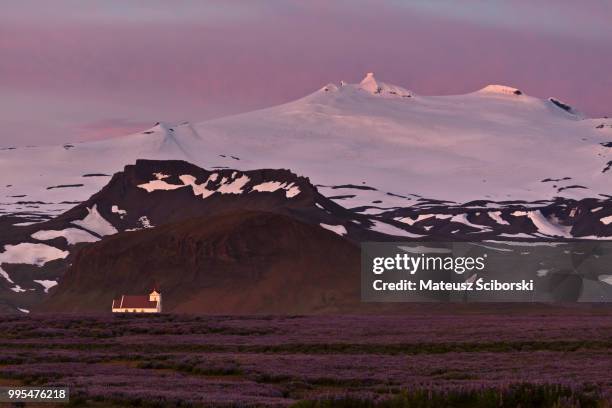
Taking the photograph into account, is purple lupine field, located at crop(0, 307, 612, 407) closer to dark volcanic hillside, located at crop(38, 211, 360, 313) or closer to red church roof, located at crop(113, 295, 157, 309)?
red church roof, located at crop(113, 295, 157, 309)

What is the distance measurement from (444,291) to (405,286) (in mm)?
11667

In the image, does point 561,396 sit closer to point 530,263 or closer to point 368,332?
point 368,332

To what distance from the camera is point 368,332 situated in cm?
8888

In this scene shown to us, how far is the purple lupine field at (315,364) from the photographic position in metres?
27.1

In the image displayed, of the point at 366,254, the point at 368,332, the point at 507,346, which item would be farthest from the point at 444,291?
the point at 507,346

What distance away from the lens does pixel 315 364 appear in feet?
171

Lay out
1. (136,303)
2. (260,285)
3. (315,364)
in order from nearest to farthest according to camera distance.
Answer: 1. (315,364)
2. (136,303)
3. (260,285)

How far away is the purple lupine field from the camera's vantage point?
27.1m

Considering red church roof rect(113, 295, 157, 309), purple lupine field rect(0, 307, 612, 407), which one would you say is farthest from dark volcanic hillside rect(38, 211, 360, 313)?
purple lupine field rect(0, 307, 612, 407)

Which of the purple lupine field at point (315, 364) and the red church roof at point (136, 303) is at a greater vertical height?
the red church roof at point (136, 303)

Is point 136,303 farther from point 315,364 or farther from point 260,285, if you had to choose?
point 315,364

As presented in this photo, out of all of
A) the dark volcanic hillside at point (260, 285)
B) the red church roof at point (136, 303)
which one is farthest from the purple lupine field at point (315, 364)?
the dark volcanic hillside at point (260, 285)

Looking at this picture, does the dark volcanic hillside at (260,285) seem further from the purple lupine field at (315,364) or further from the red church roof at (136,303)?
the purple lupine field at (315,364)

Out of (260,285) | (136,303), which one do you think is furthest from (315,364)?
(260,285)
